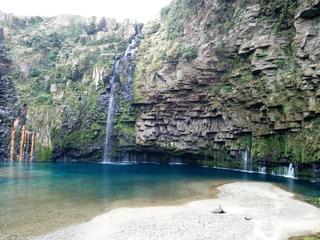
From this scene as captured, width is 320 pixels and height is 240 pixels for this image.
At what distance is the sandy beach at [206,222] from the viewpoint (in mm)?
22297

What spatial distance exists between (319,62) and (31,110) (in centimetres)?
4982

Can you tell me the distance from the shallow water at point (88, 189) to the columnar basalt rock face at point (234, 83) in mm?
4991

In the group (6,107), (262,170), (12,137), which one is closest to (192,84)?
(262,170)

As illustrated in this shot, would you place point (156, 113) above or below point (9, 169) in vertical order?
above

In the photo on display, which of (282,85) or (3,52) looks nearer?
(282,85)

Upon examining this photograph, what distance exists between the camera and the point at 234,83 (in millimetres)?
52625

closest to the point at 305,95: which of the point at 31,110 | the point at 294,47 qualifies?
the point at 294,47

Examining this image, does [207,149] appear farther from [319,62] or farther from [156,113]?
[319,62]

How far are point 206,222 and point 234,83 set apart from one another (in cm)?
3118

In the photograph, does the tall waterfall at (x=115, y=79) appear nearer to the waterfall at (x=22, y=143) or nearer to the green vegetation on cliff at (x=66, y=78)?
the green vegetation on cliff at (x=66, y=78)

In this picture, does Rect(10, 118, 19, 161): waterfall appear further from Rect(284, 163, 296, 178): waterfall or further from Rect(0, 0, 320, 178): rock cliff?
Rect(284, 163, 296, 178): waterfall

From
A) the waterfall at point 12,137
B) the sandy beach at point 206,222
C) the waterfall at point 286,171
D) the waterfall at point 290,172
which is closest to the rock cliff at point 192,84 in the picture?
the waterfall at point 286,171

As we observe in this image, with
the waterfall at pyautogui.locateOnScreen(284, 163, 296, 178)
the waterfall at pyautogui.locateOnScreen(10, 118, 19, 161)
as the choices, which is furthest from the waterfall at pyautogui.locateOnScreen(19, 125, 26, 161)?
the waterfall at pyautogui.locateOnScreen(284, 163, 296, 178)

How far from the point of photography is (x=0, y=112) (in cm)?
6662
